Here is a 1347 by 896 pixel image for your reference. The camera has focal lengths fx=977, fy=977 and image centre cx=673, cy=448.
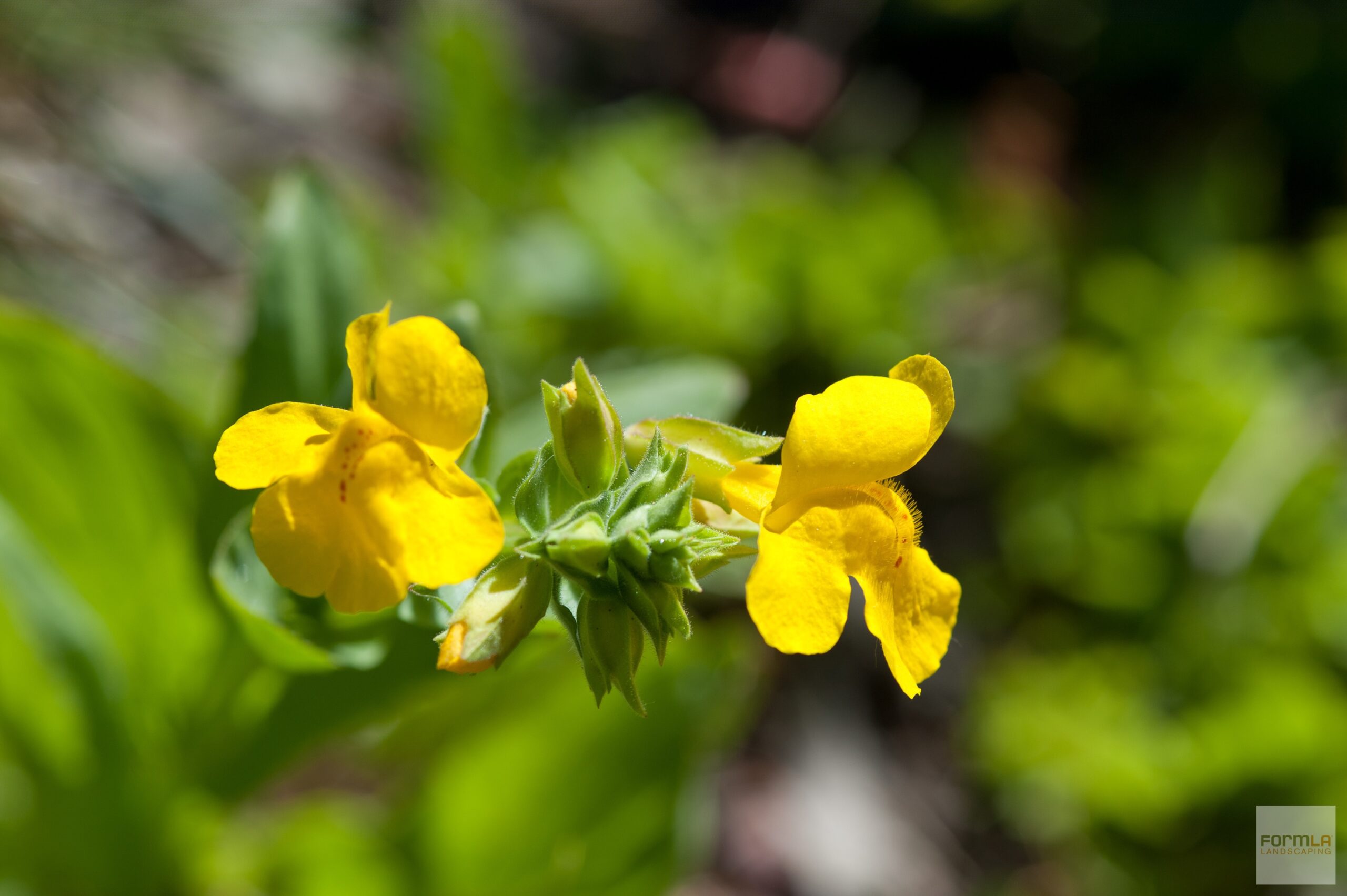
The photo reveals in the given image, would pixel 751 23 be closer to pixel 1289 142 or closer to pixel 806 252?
pixel 806 252

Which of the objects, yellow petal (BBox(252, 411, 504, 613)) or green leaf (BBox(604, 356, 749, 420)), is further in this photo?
Answer: green leaf (BBox(604, 356, 749, 420))

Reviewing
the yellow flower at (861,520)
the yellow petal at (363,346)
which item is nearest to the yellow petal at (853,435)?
the yellow flower at (861,520)

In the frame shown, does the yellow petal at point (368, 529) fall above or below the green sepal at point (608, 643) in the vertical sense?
above

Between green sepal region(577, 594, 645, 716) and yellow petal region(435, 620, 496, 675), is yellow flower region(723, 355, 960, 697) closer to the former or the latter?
green sepal region(577, 594, 645, 716)

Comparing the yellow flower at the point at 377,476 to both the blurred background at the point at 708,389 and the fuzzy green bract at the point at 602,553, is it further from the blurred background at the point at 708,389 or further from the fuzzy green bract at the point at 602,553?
the blurred background at the point at 708,389

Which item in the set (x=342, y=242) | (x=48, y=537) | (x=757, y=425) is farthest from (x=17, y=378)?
(x=757, y=425)

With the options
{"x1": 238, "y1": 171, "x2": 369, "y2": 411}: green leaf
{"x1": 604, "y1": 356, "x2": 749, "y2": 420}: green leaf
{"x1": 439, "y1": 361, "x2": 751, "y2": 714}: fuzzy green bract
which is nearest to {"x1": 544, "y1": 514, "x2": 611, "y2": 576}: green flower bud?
{"x1": 439, "y1": 361, "x2": 751, "y2": 714}: fuzzy green bract
